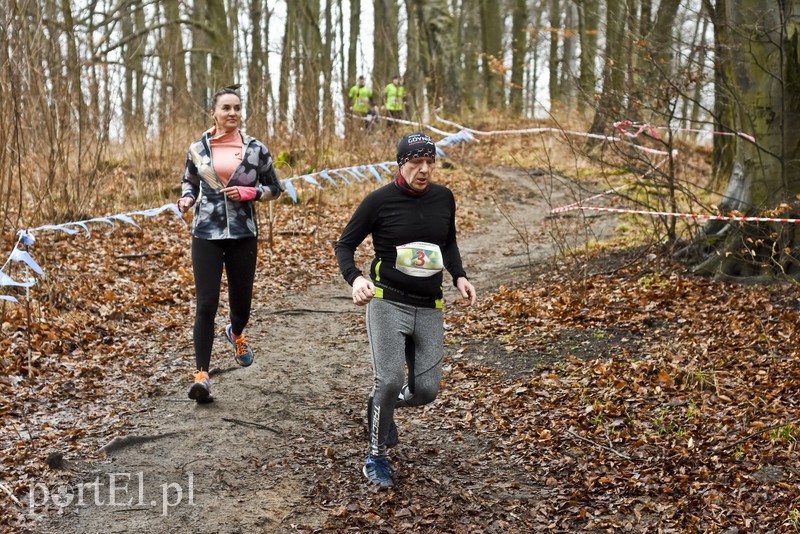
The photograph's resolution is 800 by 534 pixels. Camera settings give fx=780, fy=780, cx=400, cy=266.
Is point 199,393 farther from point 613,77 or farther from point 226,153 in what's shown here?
point 613,77

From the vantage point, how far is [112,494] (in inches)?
165

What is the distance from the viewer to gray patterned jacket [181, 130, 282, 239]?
17.3 ft

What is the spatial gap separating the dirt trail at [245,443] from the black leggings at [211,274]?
53 cm

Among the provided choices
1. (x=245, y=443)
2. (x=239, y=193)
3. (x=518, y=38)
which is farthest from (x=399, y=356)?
(x=518, y=38)

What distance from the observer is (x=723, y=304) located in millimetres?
6773

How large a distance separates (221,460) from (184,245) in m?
6.30

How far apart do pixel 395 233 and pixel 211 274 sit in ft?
5.64

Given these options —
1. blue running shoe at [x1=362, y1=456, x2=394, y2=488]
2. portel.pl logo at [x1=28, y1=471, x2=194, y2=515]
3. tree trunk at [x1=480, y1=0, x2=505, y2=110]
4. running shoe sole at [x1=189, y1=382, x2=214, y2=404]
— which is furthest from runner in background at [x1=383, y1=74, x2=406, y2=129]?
portel.pl logo at [x1=28, y1=471, x2=194, y2=515]

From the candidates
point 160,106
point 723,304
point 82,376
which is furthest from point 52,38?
point 723,304

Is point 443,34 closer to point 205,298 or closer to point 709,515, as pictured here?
point 205,298

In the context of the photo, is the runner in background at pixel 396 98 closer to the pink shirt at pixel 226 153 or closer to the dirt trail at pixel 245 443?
the dirt trail at pixel 245 443

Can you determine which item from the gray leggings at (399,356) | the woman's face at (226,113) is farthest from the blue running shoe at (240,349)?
the gray leggings at (399,356)

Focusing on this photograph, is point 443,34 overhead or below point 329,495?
overhead

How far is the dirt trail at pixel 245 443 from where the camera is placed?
3977 mm
